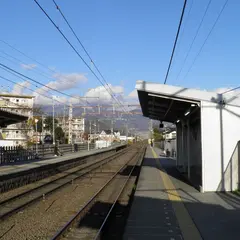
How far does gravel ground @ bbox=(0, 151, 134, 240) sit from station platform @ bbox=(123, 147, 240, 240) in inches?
73.4

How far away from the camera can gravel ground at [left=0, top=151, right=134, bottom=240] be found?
28.4 ft

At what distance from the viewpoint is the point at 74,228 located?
9.10 metres

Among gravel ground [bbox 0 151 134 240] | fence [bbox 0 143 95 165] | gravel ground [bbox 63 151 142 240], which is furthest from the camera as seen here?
fence [bbox 0 143 95 165]

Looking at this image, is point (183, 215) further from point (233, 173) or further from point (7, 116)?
point (7, 116)

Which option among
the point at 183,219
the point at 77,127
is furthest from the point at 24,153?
the point at 77,127

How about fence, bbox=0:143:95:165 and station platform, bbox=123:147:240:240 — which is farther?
fence, bbox=0:143:95:165

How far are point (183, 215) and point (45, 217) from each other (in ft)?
12.3

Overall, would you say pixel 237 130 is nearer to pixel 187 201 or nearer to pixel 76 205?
pixel 187 201

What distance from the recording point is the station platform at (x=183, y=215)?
791cm

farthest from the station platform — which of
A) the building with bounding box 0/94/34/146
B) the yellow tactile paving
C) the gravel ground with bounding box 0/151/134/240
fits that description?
the building with bounding box 0/94/34/146

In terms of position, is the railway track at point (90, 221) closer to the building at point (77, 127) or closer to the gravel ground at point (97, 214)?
the gravel ground at point (97, 214)

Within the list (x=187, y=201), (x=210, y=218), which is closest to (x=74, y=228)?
(x=210, y=218)

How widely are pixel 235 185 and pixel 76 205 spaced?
5.50 meters

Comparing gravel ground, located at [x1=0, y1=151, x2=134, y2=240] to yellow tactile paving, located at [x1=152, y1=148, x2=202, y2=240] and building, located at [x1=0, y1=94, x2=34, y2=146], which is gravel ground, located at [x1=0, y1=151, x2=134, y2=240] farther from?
building, located at [x1=0, y1=94, x2=34, y2=146]
